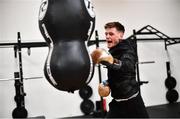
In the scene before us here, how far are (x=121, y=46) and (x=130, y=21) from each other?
143 inches

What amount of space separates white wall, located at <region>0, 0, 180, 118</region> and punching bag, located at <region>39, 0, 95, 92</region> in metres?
3.59

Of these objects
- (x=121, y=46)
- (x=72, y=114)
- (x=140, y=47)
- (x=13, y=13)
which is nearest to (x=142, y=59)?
(x=140, y=47)

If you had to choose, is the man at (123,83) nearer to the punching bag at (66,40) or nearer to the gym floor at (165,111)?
the punching bag at (66,40)

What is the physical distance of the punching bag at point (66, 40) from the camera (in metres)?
1.43

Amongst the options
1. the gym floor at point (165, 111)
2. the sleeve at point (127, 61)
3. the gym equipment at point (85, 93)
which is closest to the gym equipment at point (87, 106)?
the gym equipment at point (85, 93)

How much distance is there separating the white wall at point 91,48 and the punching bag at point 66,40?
3.59 meters

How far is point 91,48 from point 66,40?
12.9 feet

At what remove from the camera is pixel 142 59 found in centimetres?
586

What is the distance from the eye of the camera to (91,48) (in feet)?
17.7

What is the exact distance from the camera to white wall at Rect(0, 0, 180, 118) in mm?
4883

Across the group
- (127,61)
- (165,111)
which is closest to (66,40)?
(127,61)

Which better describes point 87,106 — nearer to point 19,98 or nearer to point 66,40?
point 19,98

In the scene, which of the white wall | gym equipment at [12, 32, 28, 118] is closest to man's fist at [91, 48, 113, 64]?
gym equipment at [12, 32, 28, 118]

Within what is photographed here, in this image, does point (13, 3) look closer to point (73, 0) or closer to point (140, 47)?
point (140, 47)
